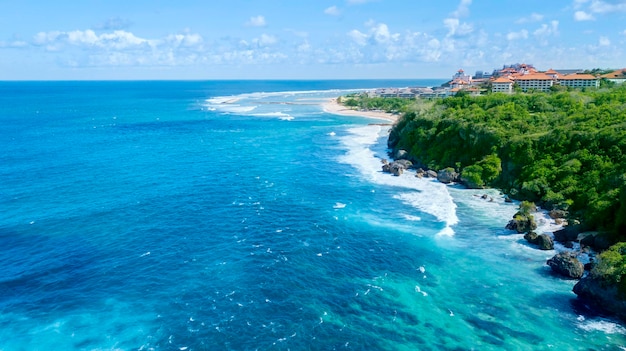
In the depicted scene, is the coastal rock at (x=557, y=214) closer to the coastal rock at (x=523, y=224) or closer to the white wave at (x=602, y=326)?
the coastal rock at (x=523, y=224)

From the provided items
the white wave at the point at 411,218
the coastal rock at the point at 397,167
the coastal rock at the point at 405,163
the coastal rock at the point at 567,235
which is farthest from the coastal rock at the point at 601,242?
the coastal rock at the point at 405,163

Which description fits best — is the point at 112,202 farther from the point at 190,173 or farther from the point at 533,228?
the point at 533,228

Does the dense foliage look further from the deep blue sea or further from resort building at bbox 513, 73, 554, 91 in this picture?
resort building at bbox 513, 73, 554, 91

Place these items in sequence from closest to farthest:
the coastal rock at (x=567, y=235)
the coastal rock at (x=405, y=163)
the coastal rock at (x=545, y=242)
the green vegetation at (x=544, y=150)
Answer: the coastal rock at (x=545, y=242) → the green vegetation at (x=544, y=150) → the coastal rock at (x=567, y=235) → the coastal rock at (x=405, y=163)

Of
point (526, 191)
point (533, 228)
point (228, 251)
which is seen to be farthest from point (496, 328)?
point (526, 191)

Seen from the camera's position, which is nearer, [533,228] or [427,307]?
[427,307]

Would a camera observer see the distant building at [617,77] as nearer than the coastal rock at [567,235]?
No

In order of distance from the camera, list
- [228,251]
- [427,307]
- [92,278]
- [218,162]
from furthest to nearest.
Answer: [218,162] < [228,251] < [92,278] < [427,307]

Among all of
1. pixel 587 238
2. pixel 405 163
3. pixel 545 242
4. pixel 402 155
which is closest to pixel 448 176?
Result: pixel 405 163
